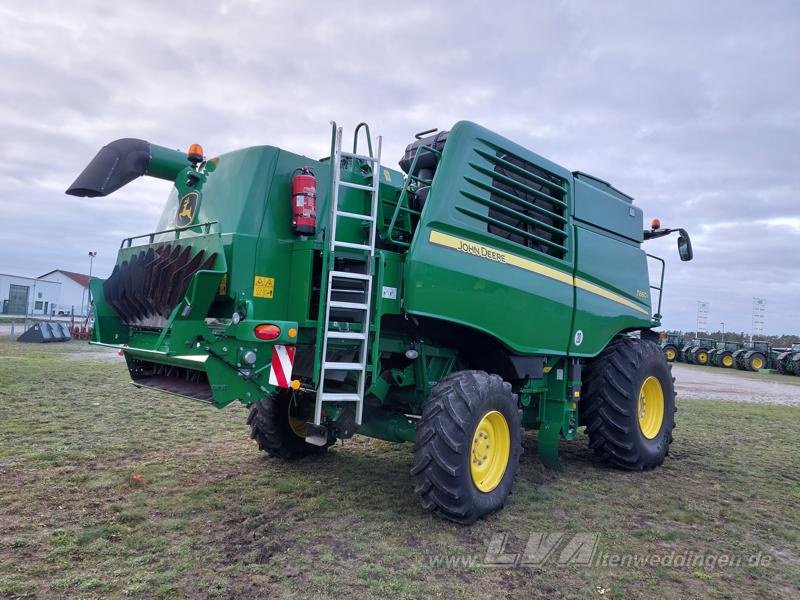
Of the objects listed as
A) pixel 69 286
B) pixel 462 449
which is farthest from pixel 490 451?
pixel 69 286

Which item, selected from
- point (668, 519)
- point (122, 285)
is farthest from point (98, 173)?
point (668, 519)

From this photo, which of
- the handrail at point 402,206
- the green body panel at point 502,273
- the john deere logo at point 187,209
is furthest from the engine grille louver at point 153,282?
the green body panel at point 502,273

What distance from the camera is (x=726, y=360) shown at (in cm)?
2919

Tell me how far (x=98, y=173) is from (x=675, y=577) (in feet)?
17.3

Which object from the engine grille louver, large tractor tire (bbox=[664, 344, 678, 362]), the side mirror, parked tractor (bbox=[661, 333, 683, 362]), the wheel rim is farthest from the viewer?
parked tractor (bbox=[661, 333, 683, 362])

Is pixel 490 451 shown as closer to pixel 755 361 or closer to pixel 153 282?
pixel 153 282

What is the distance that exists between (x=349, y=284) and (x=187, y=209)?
165 cm

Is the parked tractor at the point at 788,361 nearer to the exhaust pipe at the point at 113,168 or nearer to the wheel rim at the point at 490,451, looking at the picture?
the wheel rim at the point at 490,451

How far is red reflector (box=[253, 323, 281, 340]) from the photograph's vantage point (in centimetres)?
409

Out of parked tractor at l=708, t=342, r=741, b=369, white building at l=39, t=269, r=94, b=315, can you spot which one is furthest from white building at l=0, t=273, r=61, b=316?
parked tractor at l=708, t=342, r=741, b=369

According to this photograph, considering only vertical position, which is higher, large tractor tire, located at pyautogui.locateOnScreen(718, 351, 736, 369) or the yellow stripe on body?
→ the yellow stripe on body

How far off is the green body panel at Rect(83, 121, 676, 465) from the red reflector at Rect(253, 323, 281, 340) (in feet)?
0.13

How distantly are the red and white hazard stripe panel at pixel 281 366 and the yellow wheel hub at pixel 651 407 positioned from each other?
4.50 meters

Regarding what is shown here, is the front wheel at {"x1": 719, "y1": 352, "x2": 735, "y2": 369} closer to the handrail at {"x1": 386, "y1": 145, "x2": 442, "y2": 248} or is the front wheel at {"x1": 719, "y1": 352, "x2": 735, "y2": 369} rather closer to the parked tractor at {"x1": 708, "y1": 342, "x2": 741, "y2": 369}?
the parked tractor at {"x1": 708, "y1": 342, "x2": 741, "y2": 369}
